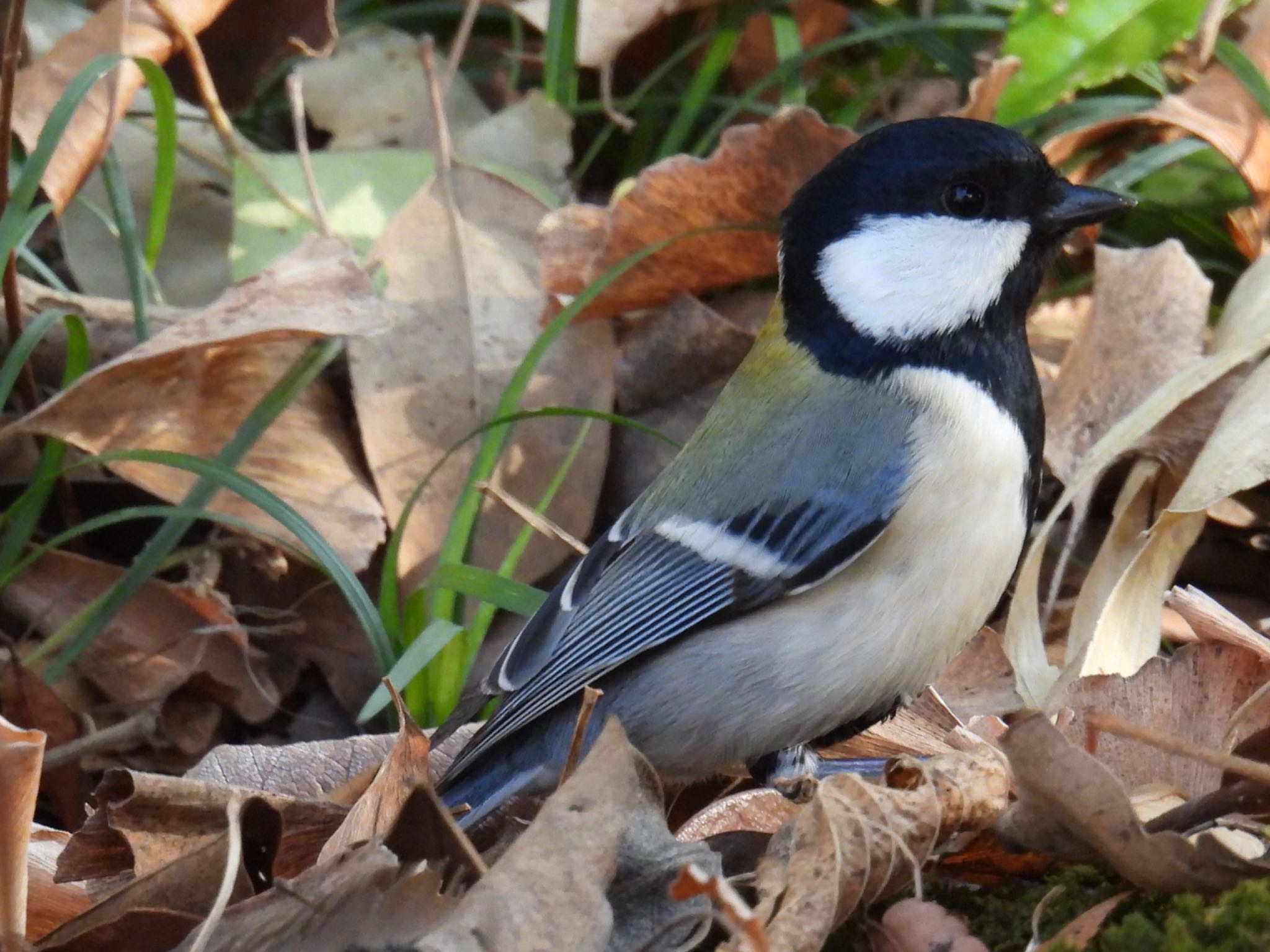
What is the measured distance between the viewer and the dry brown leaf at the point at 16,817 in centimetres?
150

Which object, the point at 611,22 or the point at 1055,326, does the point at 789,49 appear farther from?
the point at 1055,326

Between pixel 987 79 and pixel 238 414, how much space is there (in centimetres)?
149

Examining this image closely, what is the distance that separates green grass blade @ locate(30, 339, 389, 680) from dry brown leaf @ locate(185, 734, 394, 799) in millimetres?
296

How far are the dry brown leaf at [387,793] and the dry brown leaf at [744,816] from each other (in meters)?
0.34

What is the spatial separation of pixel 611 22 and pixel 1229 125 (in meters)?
1.26

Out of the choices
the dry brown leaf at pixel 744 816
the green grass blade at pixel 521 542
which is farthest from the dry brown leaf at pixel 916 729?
the green grass blade at pixel 521 542

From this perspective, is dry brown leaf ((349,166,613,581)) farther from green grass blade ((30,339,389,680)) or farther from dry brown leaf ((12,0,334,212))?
dry brown leaf ((12,0,334,212))

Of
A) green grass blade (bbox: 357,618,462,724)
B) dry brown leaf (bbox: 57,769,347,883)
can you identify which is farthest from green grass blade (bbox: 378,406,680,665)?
dry brown leaf (bbox: 57,769,347,883)

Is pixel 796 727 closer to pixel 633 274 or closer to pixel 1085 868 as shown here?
pixel 1085 868

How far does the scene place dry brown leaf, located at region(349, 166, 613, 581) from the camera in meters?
2.67

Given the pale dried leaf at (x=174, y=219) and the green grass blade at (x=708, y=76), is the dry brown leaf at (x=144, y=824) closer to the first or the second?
the pale dried leaf at (x=174, y=219)

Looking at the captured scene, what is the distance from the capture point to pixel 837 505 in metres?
2.01

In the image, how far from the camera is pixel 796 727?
199cm

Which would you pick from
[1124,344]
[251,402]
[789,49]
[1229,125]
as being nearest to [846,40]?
[789,49]
